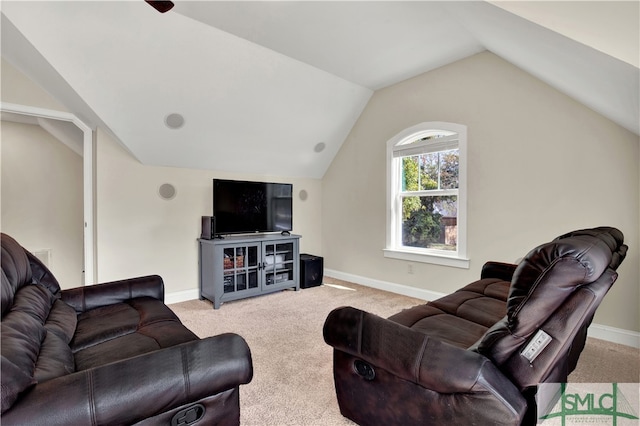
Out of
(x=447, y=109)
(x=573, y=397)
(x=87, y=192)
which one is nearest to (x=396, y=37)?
Answer: (x=447, y=109)

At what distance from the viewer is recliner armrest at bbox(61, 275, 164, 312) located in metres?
2.04

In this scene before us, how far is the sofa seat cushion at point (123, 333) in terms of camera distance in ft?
4.70

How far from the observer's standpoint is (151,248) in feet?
11.9

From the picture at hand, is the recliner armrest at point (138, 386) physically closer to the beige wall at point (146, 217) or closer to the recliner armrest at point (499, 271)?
the recliner armrest at point (499, 271)

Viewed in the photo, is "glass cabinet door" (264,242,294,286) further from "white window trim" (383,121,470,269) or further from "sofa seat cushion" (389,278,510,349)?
"sofa seat cushion" (389,278,510,349)

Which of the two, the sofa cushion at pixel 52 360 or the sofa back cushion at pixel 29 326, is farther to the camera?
the sofa cushion at pixel 52 360

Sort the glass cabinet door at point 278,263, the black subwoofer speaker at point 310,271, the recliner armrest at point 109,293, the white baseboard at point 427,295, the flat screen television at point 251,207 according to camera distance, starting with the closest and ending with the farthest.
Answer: the recliner armrest at point 109,293 < the white baseboard at point 427,295 < the flat screen television at point 251,207 < the glass cabinet door at point 278,263 < the black subwoofer speaker at point 310,271

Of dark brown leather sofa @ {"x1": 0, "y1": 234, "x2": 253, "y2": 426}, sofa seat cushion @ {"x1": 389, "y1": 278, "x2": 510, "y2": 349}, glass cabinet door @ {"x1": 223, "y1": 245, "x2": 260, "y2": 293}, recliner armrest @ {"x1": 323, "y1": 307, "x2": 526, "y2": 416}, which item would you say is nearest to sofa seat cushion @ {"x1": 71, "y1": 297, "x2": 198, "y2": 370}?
dark brown leather sofa @ {"x1": 0, "y1": 234, "x2": 253, "y2": 426}

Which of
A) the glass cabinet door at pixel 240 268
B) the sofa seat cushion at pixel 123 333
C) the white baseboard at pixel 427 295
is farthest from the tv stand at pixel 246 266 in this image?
the sofa seat cushion at pixel 123 333

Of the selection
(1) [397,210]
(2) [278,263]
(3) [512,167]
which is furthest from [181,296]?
(3) [512,167]

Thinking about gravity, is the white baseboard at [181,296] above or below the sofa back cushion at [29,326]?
below

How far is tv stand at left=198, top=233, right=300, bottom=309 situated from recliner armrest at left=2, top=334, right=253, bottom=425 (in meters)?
2.44

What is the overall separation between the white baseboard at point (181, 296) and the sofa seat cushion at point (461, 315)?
2.79 metres
